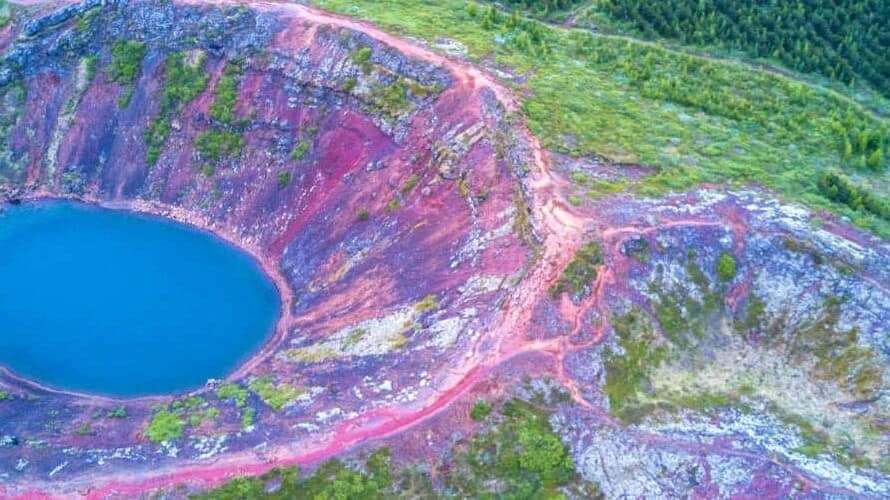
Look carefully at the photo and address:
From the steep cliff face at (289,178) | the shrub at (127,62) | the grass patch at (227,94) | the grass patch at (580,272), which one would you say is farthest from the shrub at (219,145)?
the grass patch at (580,272)

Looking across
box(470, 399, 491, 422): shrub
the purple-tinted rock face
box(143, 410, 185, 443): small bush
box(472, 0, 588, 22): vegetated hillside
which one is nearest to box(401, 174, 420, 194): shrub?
the purple-tinted rock face

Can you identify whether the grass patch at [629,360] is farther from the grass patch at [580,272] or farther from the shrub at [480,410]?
the shrub at [480,410]

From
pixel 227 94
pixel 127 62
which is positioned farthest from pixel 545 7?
pixel 127 62

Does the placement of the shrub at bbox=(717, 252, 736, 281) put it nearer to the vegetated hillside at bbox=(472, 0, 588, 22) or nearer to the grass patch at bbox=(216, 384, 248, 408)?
the grass patch at bbox=(216, 384, 248, 408)

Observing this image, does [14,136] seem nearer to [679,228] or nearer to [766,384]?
[679,228]

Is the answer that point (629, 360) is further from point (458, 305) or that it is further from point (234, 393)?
point (234, 393)

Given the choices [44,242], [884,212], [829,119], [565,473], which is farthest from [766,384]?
[44,242]
